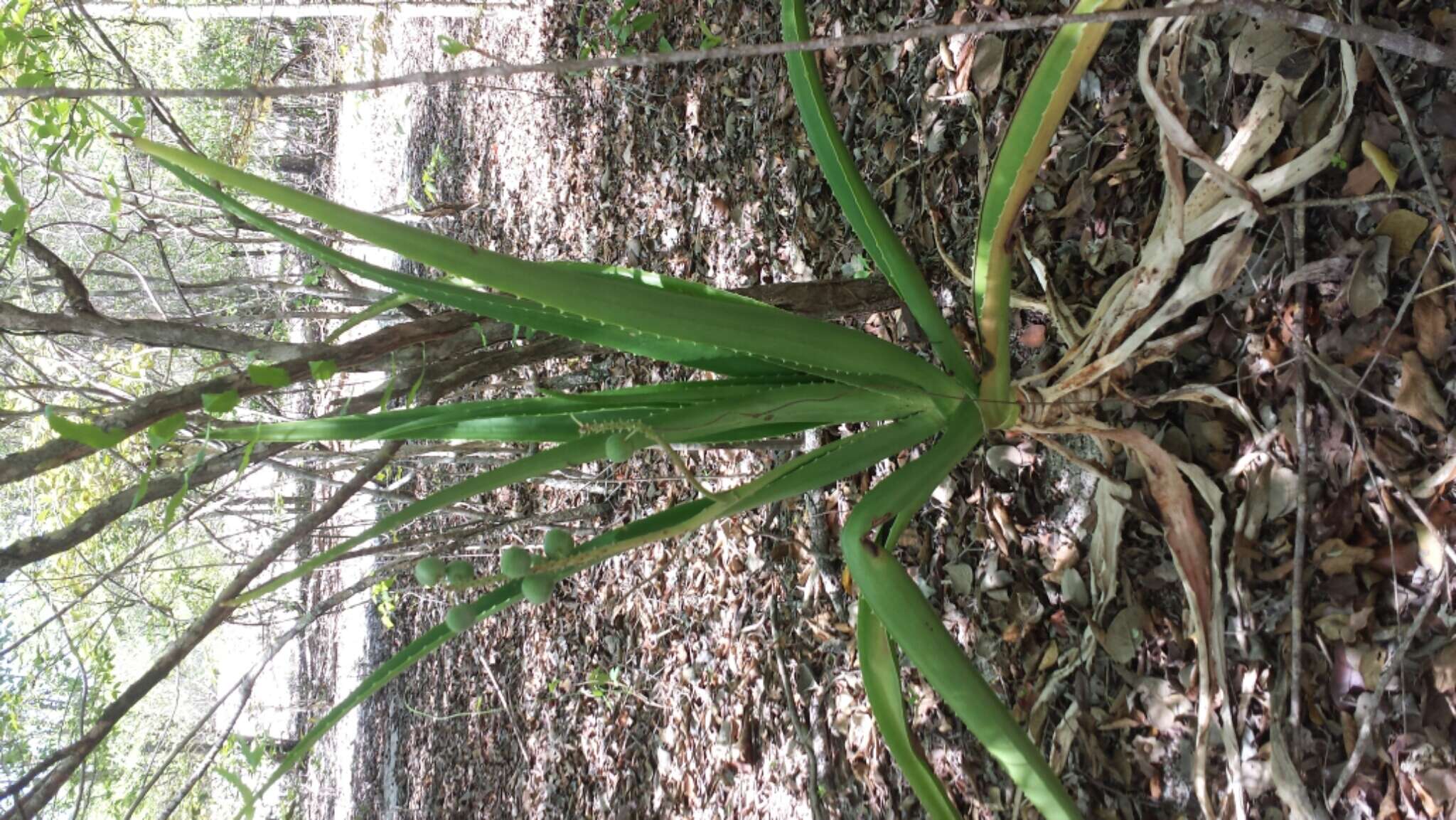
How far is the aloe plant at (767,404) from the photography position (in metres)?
0.87

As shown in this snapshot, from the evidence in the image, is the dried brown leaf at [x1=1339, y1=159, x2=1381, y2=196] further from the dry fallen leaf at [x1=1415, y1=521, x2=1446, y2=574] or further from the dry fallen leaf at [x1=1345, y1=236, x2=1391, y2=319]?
the dry fallen leaf at [x1=1415, y1=521, x2=1446, y2=574]

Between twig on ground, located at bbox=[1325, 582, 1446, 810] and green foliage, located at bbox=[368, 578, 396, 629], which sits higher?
green foliage, located at bbox=[368, 578, 396, 629]

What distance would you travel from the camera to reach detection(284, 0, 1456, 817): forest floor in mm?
995

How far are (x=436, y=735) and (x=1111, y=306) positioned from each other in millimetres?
2962

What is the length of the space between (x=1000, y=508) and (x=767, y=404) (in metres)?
0.57

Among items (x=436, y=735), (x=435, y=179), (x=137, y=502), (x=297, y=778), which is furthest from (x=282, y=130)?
(x=137, y=502)

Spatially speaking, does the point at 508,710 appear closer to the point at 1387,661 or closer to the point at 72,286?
the point at 72,286

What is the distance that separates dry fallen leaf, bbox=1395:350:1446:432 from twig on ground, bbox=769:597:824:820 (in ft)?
3.62

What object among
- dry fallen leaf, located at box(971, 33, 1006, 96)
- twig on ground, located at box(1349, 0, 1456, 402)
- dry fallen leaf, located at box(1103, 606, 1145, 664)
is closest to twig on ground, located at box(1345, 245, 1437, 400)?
twig on ground, located at box(1349, 0, 1456, 402)

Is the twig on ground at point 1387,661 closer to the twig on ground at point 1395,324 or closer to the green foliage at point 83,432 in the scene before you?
the twig on ground at point 1395,324

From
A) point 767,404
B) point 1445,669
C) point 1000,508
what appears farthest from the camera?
point 1000,508

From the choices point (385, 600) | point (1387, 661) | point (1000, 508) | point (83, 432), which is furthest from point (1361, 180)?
point (385, 600)

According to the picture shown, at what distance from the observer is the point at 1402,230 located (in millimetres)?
990

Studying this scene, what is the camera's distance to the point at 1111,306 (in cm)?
115
